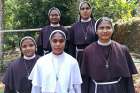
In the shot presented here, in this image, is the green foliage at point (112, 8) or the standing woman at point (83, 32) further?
the green foliage at point (112, 8)

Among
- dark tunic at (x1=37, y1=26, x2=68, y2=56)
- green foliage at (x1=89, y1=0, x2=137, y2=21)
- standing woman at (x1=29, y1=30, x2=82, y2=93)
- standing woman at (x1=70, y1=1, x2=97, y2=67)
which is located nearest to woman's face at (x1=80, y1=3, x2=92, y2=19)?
standing woman at (x1=70, y1=1, x2=97, y2=67)

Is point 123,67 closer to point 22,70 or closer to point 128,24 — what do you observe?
point 22,70

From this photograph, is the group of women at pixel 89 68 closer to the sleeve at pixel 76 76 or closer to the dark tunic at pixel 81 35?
the sleeve at pixel 76 76

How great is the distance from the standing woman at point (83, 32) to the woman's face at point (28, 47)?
57.9 inches

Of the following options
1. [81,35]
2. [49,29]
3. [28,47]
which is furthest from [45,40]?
[28,47]

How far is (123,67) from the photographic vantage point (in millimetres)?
5824

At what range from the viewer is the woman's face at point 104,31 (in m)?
5.68

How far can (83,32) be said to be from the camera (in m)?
7.83

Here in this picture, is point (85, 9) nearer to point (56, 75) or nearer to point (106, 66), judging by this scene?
point (106, 66)

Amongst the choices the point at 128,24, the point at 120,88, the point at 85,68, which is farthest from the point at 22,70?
the point at 128,24

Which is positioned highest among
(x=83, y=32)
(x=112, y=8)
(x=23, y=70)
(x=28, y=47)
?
(x=112, y=8)

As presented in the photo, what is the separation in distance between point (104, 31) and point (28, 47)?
53.4 inches

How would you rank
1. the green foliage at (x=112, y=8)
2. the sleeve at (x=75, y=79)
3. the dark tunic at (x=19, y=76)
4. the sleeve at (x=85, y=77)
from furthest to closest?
1. the green foliage at (x=112, y=8)
2. the dark tunic at (x=19, y=76)
3. the sleeve at (x=85, y=77)
4. the sleeve at (x=75, y=79)

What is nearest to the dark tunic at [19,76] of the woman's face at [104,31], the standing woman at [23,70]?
the standing woman at [23,70]
